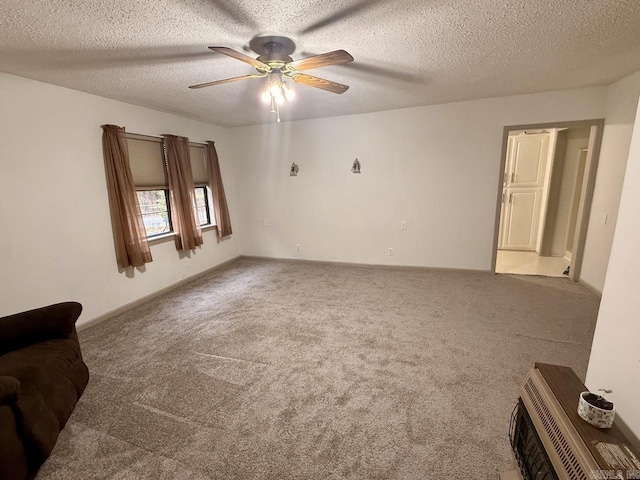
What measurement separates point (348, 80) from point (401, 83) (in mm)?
586

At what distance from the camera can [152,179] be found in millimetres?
3762

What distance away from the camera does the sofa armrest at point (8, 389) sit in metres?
1.30

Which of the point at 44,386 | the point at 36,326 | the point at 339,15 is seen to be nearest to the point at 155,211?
the point at 36,326

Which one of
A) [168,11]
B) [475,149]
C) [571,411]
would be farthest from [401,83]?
[571,411]

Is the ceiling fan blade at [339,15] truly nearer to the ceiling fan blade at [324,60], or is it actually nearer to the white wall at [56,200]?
the ceiling fan blade at [324,60]

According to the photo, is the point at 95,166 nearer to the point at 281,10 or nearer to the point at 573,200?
the point at 281,10

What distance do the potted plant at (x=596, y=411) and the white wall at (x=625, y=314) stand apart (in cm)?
10

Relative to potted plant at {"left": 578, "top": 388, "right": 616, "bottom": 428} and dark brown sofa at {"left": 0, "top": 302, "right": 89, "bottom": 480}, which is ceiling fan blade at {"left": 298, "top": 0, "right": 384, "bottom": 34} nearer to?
potted plant at {"left": 578, "top": 388, "right": 616, "bottom": 428}

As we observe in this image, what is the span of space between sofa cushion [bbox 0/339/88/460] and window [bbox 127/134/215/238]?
2.21 m

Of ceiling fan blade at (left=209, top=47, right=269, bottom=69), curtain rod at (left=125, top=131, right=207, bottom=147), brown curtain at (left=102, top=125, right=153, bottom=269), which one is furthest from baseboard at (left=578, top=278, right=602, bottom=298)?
curtain rod at (left=125, top=131, right=207, bottom=147)

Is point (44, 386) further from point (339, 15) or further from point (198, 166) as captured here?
point (198, 166)

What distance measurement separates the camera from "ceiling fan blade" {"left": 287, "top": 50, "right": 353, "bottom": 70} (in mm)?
1677

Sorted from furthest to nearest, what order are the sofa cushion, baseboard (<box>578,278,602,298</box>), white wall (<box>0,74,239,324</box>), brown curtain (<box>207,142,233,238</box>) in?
brown curtain (<box>207,142,233,238</box>), baseboard (<box>578,278,602,298</box>), white wall (<box>0,74,239,324</box>), the sofa cushion

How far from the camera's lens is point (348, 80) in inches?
114
